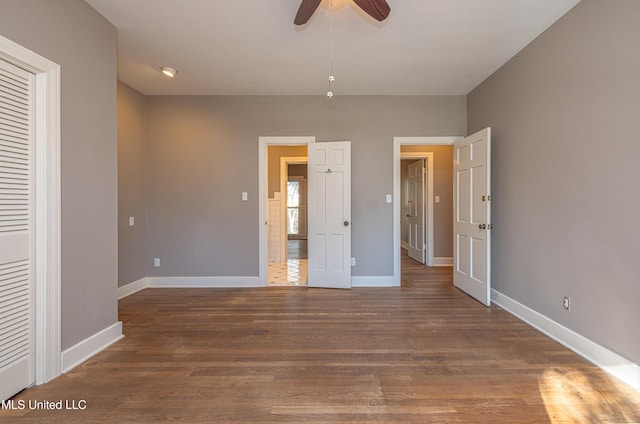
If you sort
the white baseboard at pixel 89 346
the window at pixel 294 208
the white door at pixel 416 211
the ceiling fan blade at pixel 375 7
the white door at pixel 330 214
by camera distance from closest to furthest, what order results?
1. the ceiling fan blade at pixel 375 7
2. the white baseboard at pixel 89 346
3. the white door at pixel 330 214
4. the white door at pixel 416 211
5. the window at pixel 294 208

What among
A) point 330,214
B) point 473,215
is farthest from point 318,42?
point 473,215

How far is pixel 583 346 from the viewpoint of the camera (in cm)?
223

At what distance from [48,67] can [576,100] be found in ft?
12.6

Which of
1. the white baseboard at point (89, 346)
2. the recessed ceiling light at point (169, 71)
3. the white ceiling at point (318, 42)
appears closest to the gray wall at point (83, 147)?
the white baseboard at point (89, 346)

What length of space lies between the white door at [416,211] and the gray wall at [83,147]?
5.07 meters

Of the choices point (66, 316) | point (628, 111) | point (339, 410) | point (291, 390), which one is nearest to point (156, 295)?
point (66, 316)

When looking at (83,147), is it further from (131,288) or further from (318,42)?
(131,288)

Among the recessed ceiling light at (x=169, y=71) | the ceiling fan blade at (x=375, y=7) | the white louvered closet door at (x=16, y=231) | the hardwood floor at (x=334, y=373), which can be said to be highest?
the recessed ceiling light at (x=169, y=71)

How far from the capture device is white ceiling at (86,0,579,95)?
7.53ft

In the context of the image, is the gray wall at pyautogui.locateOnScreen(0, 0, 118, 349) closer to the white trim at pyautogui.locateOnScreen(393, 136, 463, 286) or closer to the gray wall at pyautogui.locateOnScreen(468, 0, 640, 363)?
the white trim at pyautogui.locateOnScreen(393, 136, 463, 286)

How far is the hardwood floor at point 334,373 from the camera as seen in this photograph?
161 cm

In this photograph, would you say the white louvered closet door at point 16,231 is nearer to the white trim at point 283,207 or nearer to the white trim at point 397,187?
the white trim at point 397,187

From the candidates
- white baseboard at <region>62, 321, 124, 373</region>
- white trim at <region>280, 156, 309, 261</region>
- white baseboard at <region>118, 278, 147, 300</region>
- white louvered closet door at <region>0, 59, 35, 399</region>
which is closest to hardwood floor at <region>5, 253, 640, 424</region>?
white baseboard at <region>62, 321, 124, 373</region>

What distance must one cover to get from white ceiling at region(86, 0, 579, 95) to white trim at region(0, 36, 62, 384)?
2.80ft
